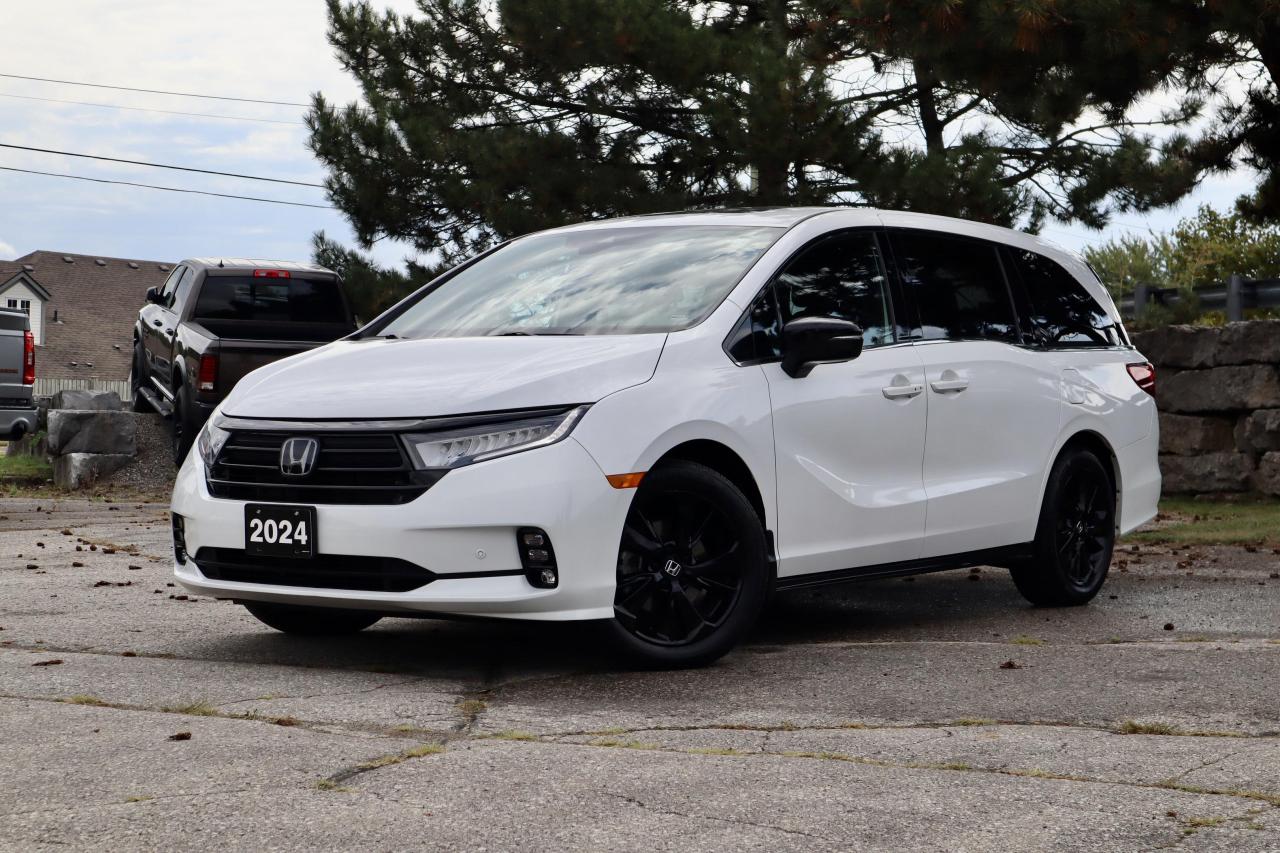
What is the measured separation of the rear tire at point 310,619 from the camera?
247 inches

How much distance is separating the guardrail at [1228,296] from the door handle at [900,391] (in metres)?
8.98

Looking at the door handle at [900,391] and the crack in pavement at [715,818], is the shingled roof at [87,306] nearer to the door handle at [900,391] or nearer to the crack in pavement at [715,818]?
the door handle at [900,391]

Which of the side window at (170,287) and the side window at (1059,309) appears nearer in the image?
the side window at (1059,309)

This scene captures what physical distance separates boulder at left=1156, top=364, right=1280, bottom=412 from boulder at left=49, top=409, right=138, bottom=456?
1106 centimetres

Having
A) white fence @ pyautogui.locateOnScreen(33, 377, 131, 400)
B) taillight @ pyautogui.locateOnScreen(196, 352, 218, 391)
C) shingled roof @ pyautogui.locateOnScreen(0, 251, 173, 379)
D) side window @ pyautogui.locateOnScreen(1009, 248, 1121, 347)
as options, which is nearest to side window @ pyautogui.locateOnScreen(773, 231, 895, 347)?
side window @ pyautogui.locateOnScreen(1009, 248, 1121, 347)

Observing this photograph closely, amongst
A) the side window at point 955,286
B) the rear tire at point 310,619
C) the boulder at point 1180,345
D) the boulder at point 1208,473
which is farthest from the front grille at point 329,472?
the boulder at point 1208,473

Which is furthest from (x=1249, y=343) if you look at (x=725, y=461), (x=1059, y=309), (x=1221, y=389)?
(x=725, y=461)

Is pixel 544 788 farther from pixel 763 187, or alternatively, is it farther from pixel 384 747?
pixel 763 187

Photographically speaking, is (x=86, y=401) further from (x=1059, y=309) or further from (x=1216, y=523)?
(x=1059, y=309)

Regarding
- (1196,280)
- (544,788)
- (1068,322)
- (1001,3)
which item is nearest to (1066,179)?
(1001,3)

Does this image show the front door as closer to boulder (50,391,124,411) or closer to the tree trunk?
the tree trunk

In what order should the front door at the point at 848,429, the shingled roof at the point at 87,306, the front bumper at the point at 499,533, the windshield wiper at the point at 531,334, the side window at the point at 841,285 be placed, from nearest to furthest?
the front bumper at the point at 499,533 < the windshield wiper at the point at 531,334 < the front door at the point at 848,429 < the side window at the point at 841,285 < the shingled roof at the point at 87,306

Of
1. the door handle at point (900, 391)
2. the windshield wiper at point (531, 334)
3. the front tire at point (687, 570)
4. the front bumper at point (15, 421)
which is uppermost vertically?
the windshield wiper at point (531, 334)

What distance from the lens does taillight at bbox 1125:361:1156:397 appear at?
7957mm
